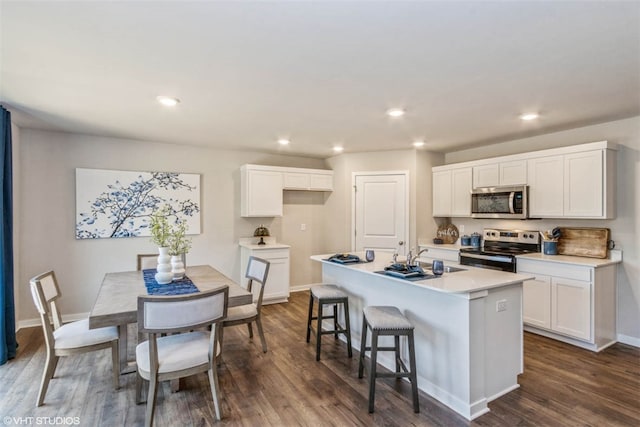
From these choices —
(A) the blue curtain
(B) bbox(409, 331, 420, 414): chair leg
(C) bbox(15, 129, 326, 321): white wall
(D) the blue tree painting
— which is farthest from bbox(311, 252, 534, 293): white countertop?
(A) the blue curtain

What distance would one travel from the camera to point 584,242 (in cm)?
378

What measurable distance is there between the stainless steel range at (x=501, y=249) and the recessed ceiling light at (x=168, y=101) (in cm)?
387

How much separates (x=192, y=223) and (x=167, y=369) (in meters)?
3.05

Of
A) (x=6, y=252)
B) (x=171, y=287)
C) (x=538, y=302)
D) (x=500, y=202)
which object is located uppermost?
(x=500, y=202)

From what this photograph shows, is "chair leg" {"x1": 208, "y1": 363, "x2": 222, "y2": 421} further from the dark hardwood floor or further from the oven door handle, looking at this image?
the oven door handle

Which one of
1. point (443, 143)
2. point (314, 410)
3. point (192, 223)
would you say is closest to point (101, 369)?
point (314, 410)

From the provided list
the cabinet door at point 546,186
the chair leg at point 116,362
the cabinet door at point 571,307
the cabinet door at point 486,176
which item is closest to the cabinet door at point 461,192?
the cabinet door at point 486,176

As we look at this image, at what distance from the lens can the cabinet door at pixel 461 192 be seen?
480 cm

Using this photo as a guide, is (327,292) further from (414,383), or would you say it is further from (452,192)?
(452,192)

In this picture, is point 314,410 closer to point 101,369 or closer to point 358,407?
point 358,407

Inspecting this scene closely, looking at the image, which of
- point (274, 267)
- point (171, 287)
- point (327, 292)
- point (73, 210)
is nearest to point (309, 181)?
point (274, 267)

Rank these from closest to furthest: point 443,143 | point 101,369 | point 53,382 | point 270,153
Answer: point 53,382, point 101,369, point 443,143, point 270,153

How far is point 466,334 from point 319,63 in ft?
6.86

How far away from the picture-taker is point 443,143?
186 inches
